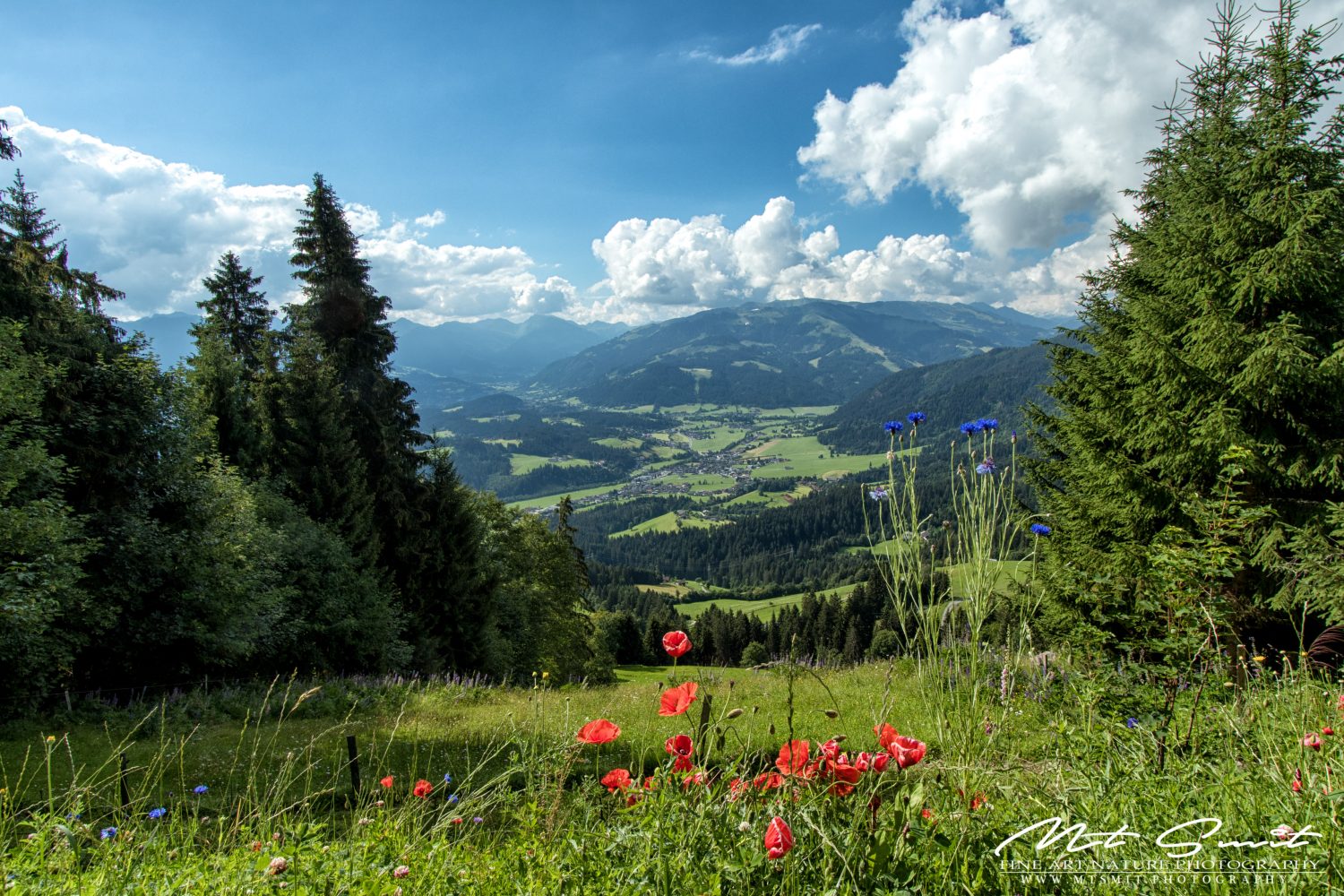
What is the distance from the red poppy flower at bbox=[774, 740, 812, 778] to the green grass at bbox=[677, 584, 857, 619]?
240 ft

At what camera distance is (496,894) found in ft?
6.23

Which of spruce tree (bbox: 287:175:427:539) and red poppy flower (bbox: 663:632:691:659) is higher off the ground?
spruce tree (bbox: 287:175:427:539)

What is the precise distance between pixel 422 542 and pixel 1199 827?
68.7 ft

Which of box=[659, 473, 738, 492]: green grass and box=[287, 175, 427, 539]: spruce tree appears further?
box=[659, 473, 738, 492]: green grass

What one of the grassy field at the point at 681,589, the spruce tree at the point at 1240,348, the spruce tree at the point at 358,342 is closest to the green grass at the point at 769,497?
the grassy field at the point at 681,589

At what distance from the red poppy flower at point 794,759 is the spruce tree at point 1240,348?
6.36m

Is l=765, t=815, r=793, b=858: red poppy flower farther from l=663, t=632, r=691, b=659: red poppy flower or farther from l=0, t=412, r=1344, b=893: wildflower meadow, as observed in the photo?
l=663, t=632, r=691, b=659: red poppy flower

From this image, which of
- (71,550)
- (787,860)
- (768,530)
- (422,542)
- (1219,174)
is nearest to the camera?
(787,860)

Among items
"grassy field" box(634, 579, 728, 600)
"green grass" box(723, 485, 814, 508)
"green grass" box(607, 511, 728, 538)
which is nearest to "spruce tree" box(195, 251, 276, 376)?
"grassy field" box(634, 579, 728, 600)

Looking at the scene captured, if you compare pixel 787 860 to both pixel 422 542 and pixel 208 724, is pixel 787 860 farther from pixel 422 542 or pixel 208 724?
pixel 422 542

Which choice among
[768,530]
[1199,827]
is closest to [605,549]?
[768,530]

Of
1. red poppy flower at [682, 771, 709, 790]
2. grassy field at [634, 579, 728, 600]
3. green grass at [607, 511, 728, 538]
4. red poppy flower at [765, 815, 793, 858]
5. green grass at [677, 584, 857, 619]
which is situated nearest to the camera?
red poppy flower at [765, 815, 793, 858]

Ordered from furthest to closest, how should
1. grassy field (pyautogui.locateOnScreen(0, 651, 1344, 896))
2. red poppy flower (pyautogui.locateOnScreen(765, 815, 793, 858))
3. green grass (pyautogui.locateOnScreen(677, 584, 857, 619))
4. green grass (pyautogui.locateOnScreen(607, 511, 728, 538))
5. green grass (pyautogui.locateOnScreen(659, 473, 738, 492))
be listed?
green grass (pyautogui.locateOnScreen(659, 473, 738, 492)), green grass (pyautogui.locateOnScreen(607, 511, 728, 538)), green grass (pyautogui.locateOnScreen(677, 584, 857, 619)), grassy field (pyautogui.locateOnScreen(0, 651, 1344, 896)), red poppy flower (pyautogui.locateOnScreen(765, 815, 793, 858))

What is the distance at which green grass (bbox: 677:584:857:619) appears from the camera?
75.2m
